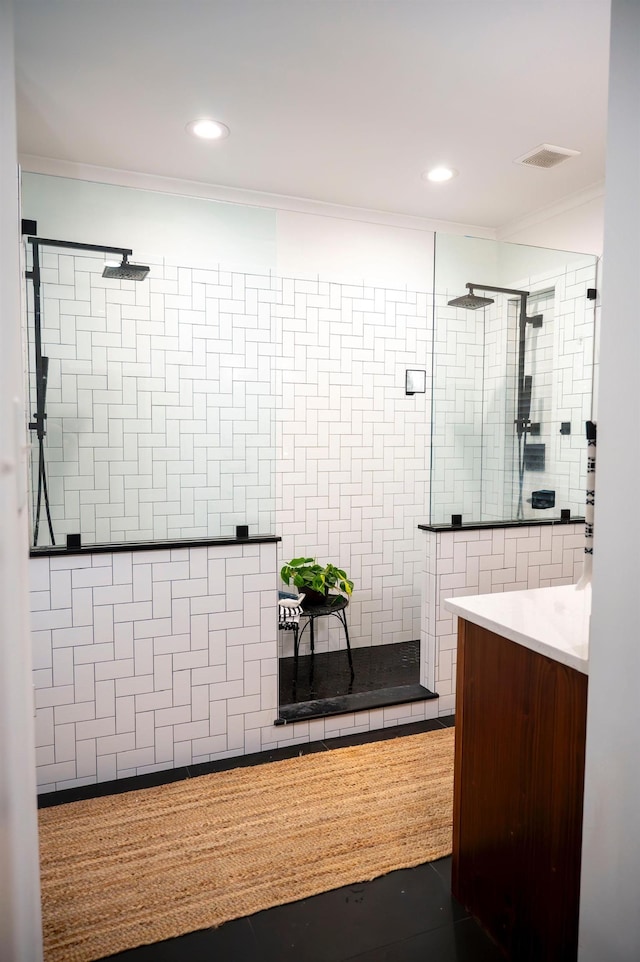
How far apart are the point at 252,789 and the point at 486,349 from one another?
7.44 feet

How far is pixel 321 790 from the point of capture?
7.86 feet

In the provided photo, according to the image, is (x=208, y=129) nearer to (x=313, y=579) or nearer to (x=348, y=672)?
(x=313, y=579)

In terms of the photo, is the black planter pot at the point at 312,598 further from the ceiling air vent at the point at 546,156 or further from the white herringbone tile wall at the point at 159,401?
the ceiling air vent at the point at 546,156

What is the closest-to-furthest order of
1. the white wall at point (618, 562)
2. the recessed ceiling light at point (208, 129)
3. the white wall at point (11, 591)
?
the white wall at point (11, 591) < the white wall at point (618, 562) < the recessed ceiling light at point (208, 129)

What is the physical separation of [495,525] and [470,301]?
3.72ft

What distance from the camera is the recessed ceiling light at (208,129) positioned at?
104 inches

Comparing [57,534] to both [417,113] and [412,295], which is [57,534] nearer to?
[417,113]

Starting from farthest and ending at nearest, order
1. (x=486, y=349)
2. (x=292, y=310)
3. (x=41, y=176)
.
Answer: (x=292, y=310) < (x=486, y=349) < (x=41, y=176)

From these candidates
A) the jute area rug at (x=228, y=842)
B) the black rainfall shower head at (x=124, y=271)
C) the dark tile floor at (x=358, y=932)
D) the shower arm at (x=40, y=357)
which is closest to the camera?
the dark tile floor at (x=358, y=932)

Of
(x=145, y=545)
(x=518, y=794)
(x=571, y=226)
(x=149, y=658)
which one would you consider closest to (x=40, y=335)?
(x=145, y=545)

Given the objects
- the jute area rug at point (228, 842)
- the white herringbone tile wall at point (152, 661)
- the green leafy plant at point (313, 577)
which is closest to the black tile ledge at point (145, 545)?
the white herringbone tile wall at point (152, 661)

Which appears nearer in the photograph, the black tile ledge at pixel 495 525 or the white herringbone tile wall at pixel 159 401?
the white herringbone tile wall at pixel 159 401

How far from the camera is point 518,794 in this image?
5.19 feet

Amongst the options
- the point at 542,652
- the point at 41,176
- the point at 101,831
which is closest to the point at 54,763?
the point at 101,831
